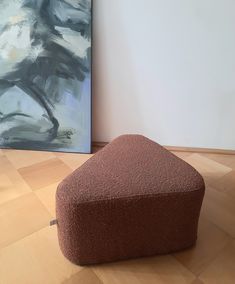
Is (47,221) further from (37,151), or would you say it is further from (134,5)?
(134,5)

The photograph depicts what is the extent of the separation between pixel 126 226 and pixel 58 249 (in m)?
0.31

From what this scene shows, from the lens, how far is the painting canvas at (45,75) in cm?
133

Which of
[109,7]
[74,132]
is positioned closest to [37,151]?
[74,132]

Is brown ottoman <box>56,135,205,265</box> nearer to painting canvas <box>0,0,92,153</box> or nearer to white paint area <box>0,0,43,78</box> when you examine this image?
painting canvas <box>0,0,92,153</box>

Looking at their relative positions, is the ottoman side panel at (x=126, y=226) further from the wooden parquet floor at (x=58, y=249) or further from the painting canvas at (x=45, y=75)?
the painting canvas at (x=45, y=75)

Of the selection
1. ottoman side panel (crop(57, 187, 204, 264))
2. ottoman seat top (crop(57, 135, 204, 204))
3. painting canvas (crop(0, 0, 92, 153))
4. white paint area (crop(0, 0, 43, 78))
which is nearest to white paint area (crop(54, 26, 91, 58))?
painting canvas (crop(0, 0, 92, 153))

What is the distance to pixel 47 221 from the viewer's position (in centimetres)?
108

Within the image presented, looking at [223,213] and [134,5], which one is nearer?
[223,213]

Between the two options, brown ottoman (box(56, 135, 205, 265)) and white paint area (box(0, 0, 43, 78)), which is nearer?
brown ottoman (box(56, 135, 205, 265))

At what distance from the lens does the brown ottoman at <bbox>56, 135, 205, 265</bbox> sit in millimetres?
795

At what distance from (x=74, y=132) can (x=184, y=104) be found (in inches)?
27.3

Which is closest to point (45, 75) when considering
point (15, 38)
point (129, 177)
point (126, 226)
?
point (15, 38)

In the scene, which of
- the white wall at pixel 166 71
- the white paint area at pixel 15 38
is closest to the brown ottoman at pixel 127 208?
the white wall at pixel 166 71

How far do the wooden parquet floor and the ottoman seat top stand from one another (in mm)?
292
